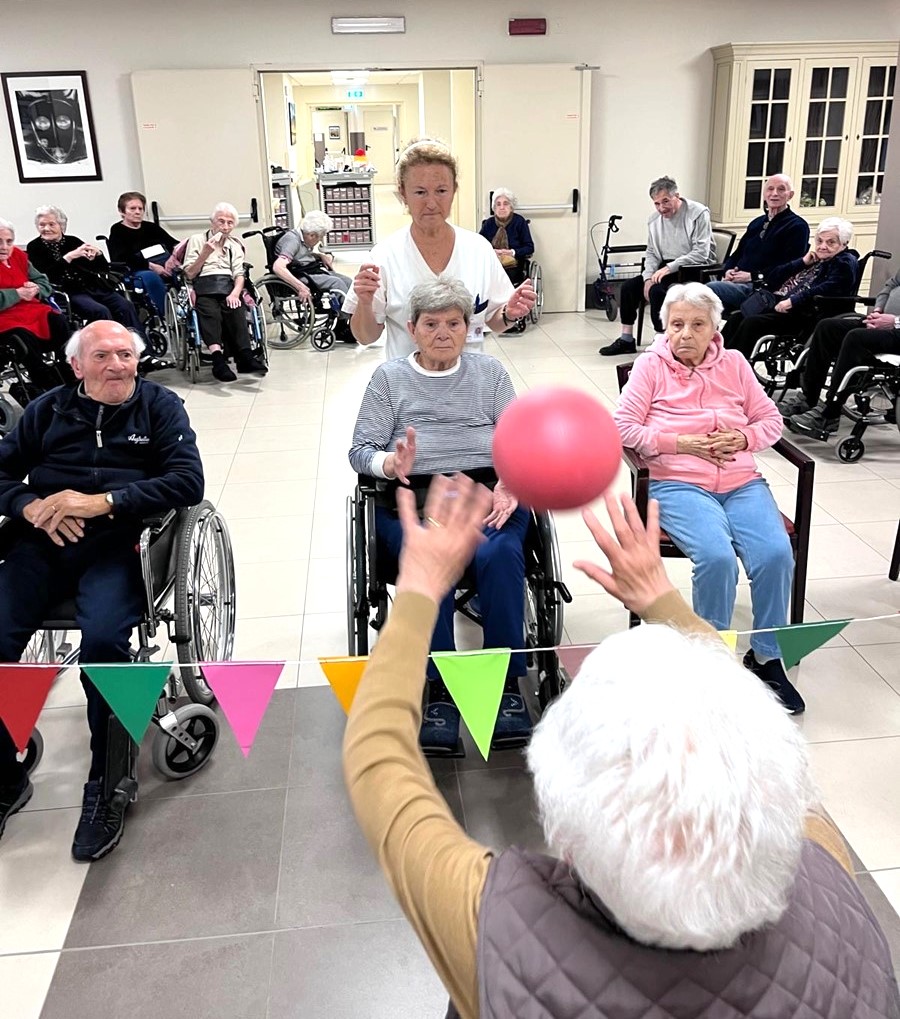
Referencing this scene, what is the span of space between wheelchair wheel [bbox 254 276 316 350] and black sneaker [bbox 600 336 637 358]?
2.23 meters

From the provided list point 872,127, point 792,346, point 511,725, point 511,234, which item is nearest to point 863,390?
point 792,346

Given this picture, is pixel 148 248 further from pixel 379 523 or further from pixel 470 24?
pixel 379 523

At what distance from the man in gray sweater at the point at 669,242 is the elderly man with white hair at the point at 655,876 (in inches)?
220

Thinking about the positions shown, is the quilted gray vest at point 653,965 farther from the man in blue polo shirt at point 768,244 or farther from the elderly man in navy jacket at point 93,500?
the man in blue polo shirt at point 768,244

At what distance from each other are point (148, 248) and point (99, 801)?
5.40 metres

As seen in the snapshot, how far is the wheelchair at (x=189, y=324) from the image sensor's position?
6039 millimetres

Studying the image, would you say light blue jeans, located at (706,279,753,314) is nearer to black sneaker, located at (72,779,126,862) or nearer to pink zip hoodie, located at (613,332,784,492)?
pink zip hoodie, located at (613,332,784,492)

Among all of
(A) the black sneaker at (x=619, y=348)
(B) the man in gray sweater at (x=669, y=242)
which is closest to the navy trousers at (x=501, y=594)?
(B) the man in gray sweater at (x=669, y=242)

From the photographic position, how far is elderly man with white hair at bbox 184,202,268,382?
594 cm

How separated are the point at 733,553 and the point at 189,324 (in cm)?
460

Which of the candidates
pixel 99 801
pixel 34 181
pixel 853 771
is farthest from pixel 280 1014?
pixel 34 181

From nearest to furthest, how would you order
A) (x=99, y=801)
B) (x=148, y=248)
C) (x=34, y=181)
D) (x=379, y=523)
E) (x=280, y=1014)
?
(x=280, y=1014) < (x=99, y=801) < (x=379, y=523) < (x=148, y=248) < (x=34, y=181)

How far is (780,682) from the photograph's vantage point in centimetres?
248

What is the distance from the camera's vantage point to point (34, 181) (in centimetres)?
769
